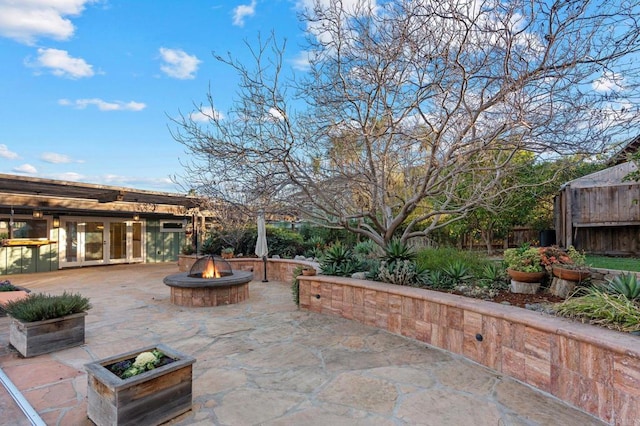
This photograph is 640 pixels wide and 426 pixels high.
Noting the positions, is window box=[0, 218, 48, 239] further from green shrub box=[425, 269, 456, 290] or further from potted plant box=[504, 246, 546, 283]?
potted plant box=[504, 246, 546, 283]

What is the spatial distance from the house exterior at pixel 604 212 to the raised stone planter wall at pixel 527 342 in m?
6.74

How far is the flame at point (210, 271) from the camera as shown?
23.5 feet

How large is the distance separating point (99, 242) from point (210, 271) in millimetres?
9627

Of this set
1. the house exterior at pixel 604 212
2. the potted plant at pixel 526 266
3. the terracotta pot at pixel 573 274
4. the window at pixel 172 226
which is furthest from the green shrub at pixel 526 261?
the window at pixel 172 226

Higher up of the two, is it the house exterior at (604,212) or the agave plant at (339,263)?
the house exterior at (604,212)

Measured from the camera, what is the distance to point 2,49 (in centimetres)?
771

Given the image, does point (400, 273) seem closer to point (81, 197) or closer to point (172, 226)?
point (81, 197)

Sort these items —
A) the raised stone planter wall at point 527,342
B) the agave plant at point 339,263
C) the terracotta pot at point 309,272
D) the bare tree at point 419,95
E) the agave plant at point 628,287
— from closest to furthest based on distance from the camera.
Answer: the raised stone planter wall at point 527,342 → the agave plant at point 628,287 → the bare tree at point 419,95 → the agave plant at point 339,263 → the terracotta pot at point 309,272

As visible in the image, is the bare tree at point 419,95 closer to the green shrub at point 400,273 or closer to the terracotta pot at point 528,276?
the green shrub at point 400,273

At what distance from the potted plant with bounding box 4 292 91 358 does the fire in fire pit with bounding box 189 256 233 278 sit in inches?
113

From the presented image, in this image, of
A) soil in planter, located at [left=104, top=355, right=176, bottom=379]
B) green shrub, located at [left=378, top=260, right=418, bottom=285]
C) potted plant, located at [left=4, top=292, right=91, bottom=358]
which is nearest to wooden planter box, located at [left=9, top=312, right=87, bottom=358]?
potted plant, located at [left=4, top=292, right=91, bottom=358]

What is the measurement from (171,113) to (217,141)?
1.16 metres

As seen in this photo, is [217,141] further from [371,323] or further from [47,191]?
[47,191]

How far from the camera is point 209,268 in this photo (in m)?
7.27
